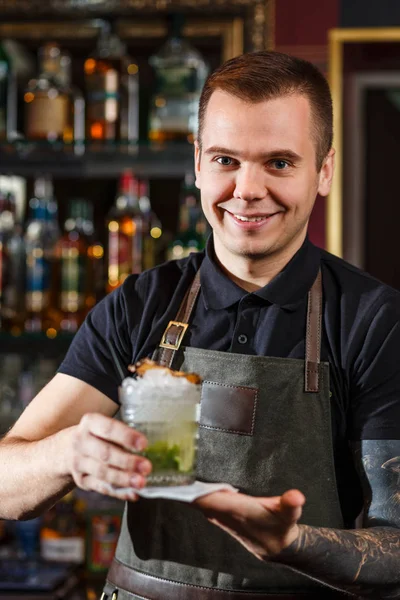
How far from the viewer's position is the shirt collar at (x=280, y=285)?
1483mm

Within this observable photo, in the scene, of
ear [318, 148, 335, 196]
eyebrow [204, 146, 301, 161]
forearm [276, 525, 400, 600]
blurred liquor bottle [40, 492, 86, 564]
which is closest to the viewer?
forearm [276, 525, 400, 600]

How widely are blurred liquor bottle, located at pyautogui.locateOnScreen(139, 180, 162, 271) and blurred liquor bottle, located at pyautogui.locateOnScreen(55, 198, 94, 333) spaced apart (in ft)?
0.51

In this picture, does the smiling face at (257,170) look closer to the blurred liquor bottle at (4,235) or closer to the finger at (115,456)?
the finger at (115,456)

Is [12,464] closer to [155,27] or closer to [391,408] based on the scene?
[391,408]

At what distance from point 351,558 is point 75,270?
1434mm

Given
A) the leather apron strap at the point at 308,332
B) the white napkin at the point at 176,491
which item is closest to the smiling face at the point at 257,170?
the leather apron strap at the point at 308,332

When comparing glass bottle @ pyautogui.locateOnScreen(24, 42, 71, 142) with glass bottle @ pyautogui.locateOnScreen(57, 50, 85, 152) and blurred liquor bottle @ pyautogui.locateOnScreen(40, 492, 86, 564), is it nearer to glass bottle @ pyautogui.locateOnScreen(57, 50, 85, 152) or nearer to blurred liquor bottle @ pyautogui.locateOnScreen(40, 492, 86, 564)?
glass bottle @ pyautogui.locateOnScreen(57, 50, 85, 152)

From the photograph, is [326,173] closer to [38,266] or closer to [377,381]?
[377,381]

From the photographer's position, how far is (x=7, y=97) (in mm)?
2566

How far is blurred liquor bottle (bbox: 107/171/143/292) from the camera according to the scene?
252 centimetres

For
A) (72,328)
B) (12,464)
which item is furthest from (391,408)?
(72,328)

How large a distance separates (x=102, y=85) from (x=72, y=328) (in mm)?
658

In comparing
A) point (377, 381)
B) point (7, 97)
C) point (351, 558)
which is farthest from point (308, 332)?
point (7, 97)

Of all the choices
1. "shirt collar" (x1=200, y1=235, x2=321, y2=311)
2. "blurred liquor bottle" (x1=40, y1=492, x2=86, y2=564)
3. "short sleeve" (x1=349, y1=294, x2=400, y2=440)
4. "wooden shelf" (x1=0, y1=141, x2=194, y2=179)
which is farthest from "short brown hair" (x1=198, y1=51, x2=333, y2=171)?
"blurred liquor bottle" (x1=40, y1=492, x2=86, y2=564)
